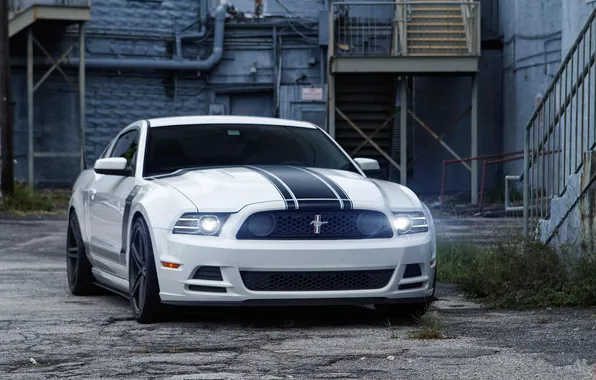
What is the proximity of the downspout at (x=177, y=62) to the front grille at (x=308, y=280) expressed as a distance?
Answer: 73.2ft

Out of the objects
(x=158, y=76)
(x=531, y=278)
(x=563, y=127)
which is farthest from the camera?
(x=158, y=76)

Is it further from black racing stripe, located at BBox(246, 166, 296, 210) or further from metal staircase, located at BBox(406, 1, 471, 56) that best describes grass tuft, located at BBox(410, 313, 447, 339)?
metal staircase, located at BBox(406, 1, 471, 56)

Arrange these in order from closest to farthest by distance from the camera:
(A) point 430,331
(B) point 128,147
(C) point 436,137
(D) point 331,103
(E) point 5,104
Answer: (A) point 430,331, (B) point 128,147, (E) point 5,104, (D) point 331,103, (C) point 436,137

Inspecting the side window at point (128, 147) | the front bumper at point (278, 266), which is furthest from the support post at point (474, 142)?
the front bumper at point (278, 266)

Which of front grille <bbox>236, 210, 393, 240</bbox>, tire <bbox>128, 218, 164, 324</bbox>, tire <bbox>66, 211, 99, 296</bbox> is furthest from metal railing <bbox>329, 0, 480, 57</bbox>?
front grille <bbox>236, 210, 393, 240</bbox>

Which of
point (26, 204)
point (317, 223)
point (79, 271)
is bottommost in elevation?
point (26, 204)

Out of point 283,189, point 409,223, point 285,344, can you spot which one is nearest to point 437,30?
point 409,223

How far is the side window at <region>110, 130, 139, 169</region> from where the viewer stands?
9.66 m

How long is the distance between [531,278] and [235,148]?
2.43 metres

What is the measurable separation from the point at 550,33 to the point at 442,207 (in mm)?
4520

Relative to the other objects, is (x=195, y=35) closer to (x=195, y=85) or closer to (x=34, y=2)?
(x=195, y=85)

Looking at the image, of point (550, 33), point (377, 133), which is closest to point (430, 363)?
point (550, 33)

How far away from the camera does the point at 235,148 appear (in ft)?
31.1

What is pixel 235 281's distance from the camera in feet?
26.0
